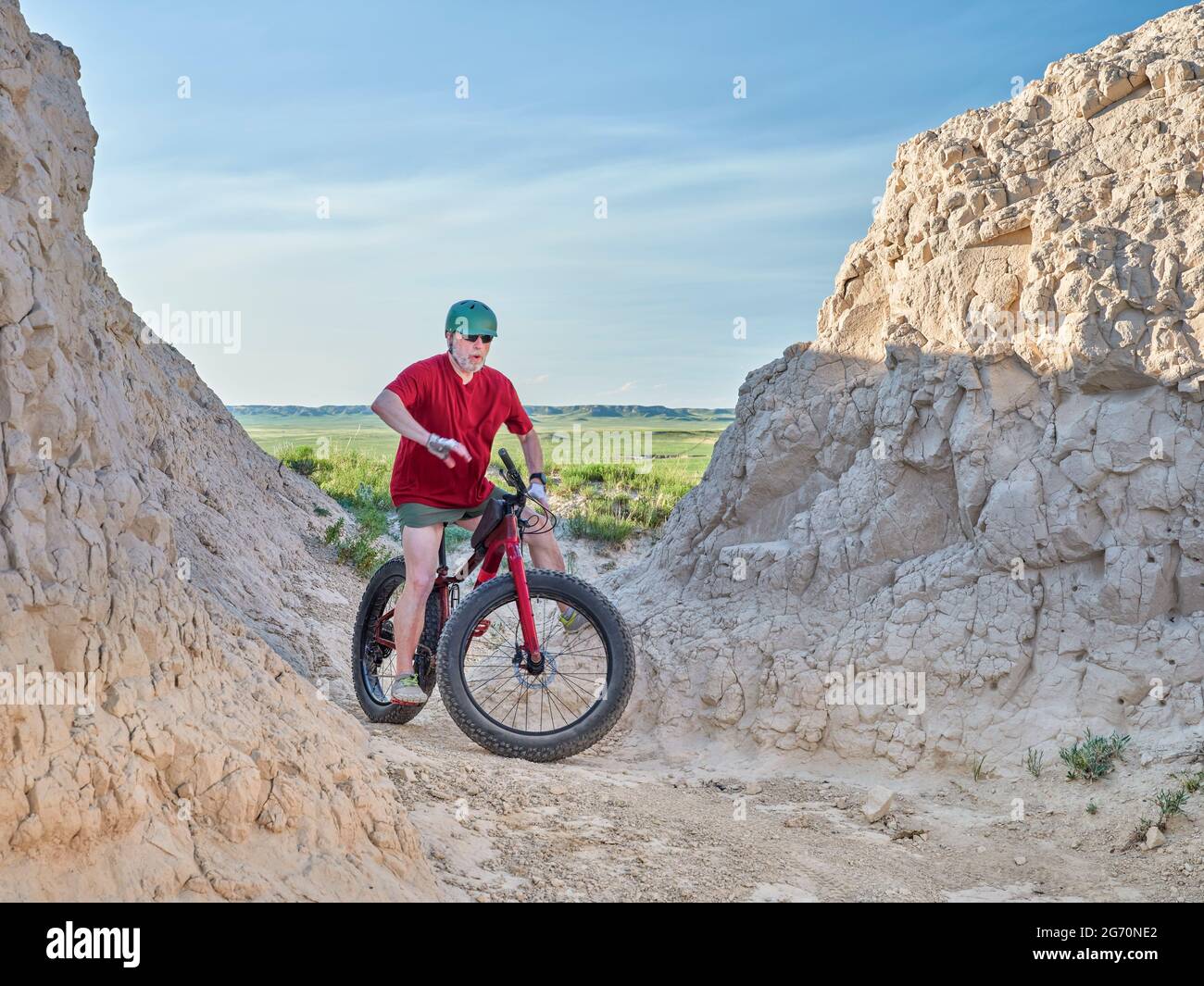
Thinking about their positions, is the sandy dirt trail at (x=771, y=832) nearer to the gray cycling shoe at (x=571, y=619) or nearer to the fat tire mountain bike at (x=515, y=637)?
the fat tire mountain bike at (x=515, y=637)

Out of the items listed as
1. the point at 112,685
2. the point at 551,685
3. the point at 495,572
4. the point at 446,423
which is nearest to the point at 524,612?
the point at 495,572

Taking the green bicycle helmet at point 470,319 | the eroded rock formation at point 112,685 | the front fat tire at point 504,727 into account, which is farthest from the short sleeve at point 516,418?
the eroded rock formation at point 112,685

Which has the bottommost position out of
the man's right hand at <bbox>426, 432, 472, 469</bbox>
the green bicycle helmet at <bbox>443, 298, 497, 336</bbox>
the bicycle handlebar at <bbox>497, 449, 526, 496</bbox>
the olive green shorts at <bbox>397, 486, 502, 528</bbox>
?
the olive green shorts at <bbox>397, 486, 502, 528</bbox>

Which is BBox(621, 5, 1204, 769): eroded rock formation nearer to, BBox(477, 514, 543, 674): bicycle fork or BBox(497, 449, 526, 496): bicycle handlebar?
BBox(477, 514, 543, 674): bicycle fork

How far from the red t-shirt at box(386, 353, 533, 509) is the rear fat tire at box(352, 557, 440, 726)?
55 cm

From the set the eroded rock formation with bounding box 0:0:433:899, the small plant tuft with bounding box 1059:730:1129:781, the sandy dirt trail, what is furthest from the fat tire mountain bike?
the small plant tuft with bounding box 1059:730:1129:781

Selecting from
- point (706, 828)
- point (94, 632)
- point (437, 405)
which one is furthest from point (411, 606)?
point (94, 632)

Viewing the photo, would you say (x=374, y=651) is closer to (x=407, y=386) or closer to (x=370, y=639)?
(x=370, y=639)

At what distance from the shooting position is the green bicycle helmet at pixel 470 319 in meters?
5.42

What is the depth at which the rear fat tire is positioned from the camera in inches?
226

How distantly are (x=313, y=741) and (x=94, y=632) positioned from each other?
0.86 metres

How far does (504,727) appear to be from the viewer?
5258mm
